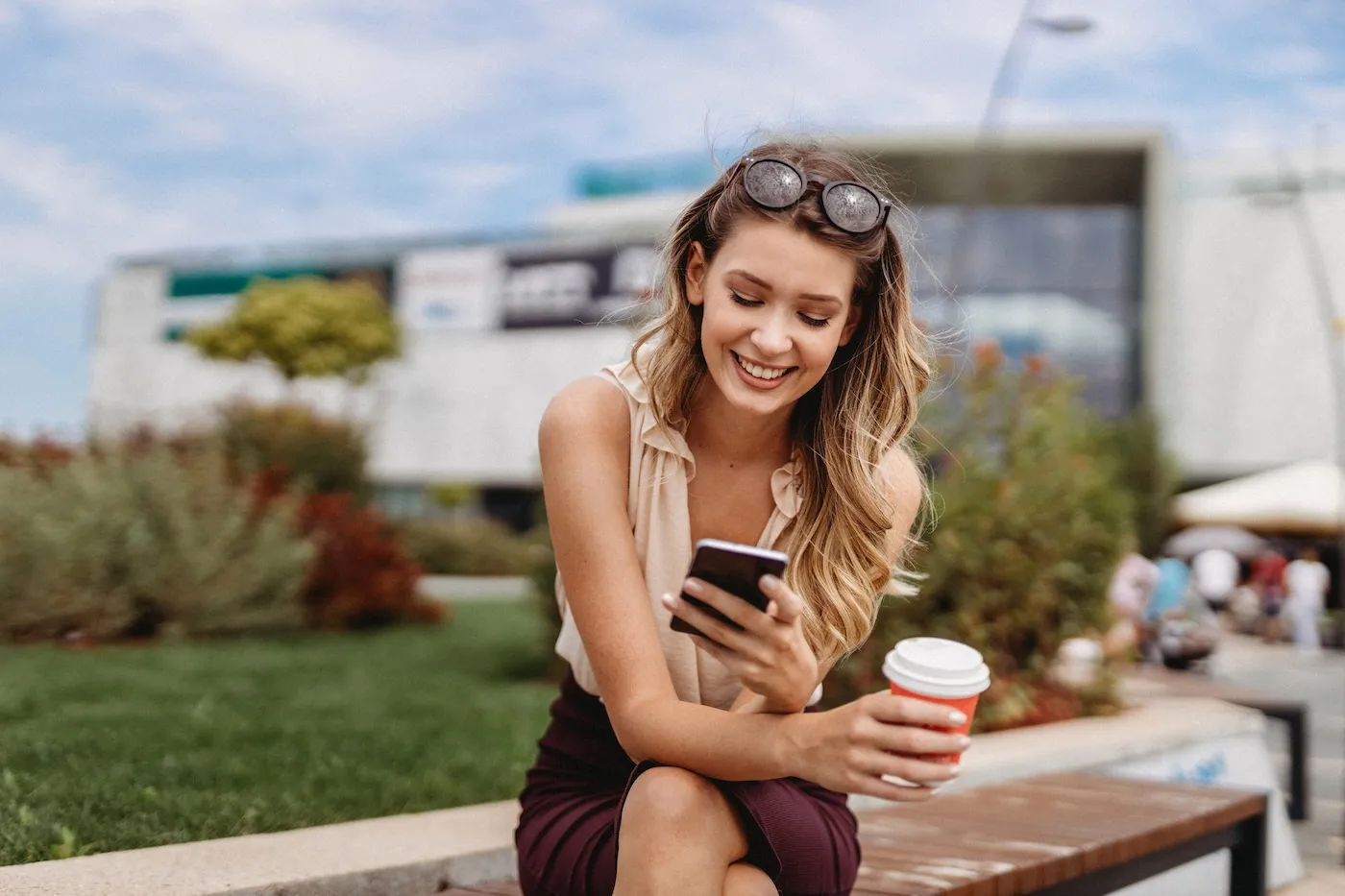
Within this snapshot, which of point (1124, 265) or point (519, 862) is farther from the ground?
point (1124, 265)

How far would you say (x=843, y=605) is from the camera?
219 cm

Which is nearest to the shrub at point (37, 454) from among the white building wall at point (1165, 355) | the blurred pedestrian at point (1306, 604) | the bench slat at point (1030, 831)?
the white building wall at point (1165, 355)

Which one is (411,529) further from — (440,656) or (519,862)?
(519,862)

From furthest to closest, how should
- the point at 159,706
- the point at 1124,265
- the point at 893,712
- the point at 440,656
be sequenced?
Result: the point at 1124,265, the point at 440,656, the point at 159,706, the point at 893,712

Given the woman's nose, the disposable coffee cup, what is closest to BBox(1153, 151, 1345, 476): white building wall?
the woman's nose

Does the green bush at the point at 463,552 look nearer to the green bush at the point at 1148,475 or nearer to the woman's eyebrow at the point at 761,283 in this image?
the green bush at the point at 1148,475

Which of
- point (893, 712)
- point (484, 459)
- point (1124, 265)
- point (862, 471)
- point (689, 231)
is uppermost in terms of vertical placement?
point (1124, 265)

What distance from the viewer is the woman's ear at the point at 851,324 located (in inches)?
89.0

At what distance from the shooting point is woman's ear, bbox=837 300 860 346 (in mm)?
2262

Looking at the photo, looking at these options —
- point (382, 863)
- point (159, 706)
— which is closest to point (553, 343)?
point (159, 706)

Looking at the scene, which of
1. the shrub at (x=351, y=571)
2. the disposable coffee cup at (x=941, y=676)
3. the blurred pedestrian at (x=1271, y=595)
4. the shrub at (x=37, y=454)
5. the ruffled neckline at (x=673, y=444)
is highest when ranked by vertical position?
the ruffled neckline at (x=673, y=444)

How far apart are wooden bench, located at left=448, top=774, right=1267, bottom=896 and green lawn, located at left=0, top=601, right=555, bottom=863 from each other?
50.3 inches

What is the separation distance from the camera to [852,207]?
6.87 ft

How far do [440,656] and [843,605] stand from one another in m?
7.45
